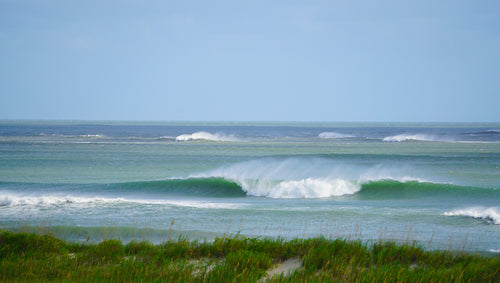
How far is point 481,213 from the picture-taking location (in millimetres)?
12109

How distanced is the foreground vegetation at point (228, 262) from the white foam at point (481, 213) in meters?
5.13

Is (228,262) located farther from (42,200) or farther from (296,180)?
(296,180)

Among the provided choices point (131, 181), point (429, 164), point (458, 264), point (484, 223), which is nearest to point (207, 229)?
point (458, 264)

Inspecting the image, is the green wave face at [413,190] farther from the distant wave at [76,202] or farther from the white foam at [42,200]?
the white foam at [42,200]

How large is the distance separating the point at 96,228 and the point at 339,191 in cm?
1022

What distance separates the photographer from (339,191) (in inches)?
696

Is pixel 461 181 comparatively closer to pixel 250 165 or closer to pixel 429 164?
pixel 429 164

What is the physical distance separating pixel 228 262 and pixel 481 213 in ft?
28.7

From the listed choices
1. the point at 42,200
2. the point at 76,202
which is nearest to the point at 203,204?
the point at 76,202

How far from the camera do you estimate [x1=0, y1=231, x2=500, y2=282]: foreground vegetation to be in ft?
19.5

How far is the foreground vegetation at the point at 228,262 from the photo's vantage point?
5949 millimetres

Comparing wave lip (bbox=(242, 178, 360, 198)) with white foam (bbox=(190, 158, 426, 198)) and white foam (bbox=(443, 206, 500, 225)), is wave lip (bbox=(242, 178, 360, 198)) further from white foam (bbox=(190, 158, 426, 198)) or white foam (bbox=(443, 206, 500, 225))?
white foam (bbox=(443, 206, 500, 225))

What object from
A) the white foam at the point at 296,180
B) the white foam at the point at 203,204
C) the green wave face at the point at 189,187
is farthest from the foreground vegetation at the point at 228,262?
the green wave face at the point at 189,187

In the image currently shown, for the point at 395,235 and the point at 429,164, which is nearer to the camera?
the point at 395,235
